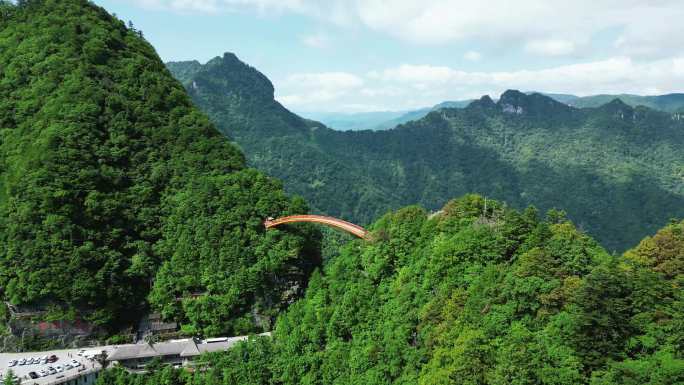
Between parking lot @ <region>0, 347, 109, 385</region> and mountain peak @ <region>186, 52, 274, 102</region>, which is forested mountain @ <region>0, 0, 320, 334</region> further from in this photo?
mountain peak @ <region>186, 52, 274, 102</region>

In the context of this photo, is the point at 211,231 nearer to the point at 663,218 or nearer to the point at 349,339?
the point at 349,339

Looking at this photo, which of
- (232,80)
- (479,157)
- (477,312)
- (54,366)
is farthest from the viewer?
(479,157)

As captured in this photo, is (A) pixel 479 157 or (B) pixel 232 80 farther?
(A) pixel 479 157

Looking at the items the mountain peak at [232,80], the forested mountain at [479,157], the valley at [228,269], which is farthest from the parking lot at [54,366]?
the mountain peak at [232,80]

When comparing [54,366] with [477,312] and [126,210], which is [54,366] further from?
[477,312]

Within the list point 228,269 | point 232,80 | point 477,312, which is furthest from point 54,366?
point 232,80

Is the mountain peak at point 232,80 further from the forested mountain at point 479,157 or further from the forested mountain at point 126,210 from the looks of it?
the forested mountain at point 126,210

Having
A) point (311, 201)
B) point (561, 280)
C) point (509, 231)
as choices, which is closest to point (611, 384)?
point (561, 280)
